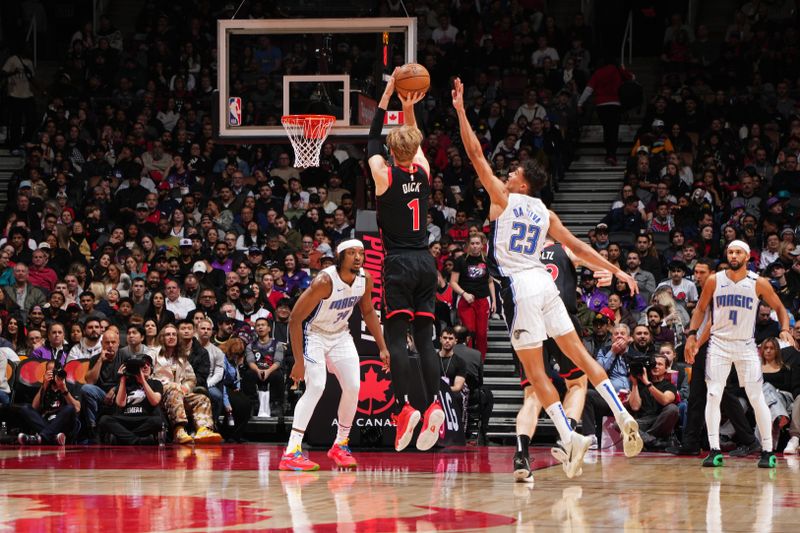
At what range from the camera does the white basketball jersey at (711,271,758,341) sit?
11148 millimetres

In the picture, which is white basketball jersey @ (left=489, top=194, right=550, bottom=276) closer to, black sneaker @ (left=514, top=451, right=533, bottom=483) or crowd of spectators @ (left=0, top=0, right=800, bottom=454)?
black sneaker @ (left=514, top=451, right=533, bottom=483)

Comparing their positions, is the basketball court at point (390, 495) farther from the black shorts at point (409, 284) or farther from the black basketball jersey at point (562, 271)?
the black basketball jersey at point (562, 271)

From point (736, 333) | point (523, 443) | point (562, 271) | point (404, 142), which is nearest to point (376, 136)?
point (404, 142)

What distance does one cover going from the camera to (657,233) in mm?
17734

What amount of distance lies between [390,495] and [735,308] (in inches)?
183

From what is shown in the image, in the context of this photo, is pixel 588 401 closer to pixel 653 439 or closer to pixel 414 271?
pixel 653 439

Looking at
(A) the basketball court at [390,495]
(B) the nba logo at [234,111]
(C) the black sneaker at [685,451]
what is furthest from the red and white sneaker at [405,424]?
(B) the nba logo at [234,111]

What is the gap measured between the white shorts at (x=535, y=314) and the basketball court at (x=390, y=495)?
1.06 metres

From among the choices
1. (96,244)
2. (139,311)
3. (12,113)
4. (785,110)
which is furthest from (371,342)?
(12,113)

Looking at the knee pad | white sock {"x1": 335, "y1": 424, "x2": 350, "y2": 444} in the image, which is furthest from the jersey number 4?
the knee pad

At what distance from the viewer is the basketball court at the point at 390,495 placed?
664 cm

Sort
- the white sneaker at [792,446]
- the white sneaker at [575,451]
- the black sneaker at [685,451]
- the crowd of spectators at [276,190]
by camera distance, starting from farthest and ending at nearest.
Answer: the crowd of spectators at [276,190]
the white sneaker at [792,446]
the black sneaker at [685,451]
the white sneaker at [575,451]

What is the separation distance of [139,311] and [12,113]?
25.8 feet

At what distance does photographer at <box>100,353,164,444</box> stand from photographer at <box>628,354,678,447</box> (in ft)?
17.7
